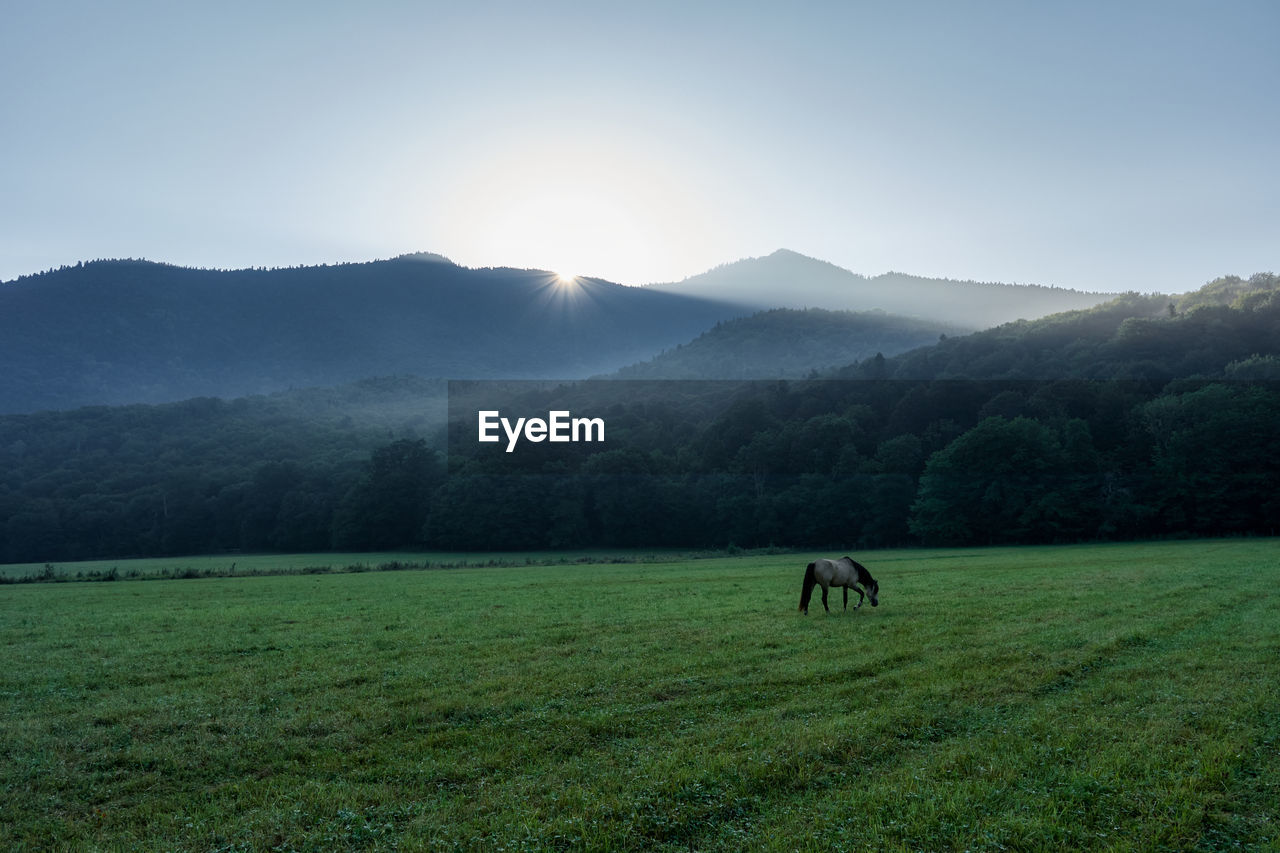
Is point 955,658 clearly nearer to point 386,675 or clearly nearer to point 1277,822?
point 1277,822

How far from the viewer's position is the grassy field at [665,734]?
7457mm

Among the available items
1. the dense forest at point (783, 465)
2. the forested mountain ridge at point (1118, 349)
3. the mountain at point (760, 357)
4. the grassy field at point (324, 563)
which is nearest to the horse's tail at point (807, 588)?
the grassy field at point (324, 563)

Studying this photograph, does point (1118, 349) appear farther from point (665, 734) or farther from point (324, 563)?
point (665, 734)

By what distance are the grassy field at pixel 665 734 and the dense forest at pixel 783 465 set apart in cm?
6454

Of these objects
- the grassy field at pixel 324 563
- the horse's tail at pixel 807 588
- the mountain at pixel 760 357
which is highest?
the mountain at pixel 760 357

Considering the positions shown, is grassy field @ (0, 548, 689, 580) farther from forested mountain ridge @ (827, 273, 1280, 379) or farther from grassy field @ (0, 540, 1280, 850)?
forested mountain ridge @ (827, 273, 1280, 379)

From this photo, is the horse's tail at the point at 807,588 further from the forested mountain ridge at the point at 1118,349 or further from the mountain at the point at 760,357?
the mountain at the point at 760,357

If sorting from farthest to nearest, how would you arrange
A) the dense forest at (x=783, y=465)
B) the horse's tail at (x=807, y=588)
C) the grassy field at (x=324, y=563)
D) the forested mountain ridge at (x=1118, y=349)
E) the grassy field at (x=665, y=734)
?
the forested mountain ridge at (x=1118, y=349)
the dense forest at (x=783, y=465)
the grassy field at (x=324, y=563)
the horse's tail at (x=807, y=588)
the grassy field at (x=665, y=734)

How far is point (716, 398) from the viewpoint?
468ft

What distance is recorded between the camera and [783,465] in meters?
102

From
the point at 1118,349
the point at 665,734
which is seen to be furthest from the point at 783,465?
the point at 665,734

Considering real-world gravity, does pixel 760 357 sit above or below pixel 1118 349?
above

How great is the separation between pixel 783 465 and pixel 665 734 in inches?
3680

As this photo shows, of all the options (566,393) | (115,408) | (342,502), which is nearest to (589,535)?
(342,502)
